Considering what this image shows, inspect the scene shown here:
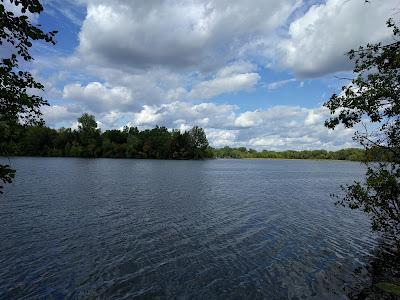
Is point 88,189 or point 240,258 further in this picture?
point 88,189

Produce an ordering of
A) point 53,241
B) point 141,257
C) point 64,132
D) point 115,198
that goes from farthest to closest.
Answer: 1. point 64,132
2. point 115,198
3. point 53,241
4. point 141,257

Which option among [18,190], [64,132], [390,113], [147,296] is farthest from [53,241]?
[64,132]

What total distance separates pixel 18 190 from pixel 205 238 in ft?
101

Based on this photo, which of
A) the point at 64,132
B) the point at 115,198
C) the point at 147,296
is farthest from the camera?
the point at 64,132

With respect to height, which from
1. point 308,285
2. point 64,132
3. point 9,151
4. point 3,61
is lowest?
point 308,285

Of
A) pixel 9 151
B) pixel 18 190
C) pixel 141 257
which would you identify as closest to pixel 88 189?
pixel 18 190

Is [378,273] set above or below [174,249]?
below

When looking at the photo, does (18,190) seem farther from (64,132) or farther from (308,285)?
(64,132)

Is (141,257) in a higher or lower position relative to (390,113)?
lower

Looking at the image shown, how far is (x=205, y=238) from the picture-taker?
81.2 ft

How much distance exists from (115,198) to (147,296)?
92.1 ft

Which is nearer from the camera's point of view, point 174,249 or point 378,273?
point 378,273

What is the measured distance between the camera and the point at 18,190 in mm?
43906

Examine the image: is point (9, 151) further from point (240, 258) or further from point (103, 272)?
point (240, 258)
